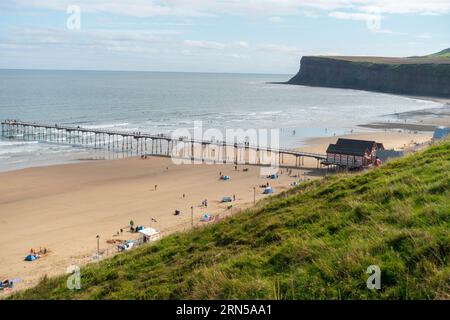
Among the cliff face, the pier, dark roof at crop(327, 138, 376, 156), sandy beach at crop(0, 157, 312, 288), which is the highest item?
the cliff face

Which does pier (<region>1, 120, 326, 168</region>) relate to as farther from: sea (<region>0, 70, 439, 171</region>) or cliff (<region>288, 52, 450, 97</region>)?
cliff (<region>288, 52, 450, 97</region>)

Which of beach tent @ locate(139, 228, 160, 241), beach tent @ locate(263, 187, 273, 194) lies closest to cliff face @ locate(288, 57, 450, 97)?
beach tent @ locate(263, 187, 273, 194)

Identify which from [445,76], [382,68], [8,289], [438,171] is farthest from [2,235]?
[382,68]

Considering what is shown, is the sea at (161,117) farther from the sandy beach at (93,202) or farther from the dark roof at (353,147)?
the dark roof at (353,147)

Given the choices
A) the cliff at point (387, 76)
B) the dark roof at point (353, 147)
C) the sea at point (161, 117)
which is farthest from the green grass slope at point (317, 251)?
the cliff at point (387, 76)

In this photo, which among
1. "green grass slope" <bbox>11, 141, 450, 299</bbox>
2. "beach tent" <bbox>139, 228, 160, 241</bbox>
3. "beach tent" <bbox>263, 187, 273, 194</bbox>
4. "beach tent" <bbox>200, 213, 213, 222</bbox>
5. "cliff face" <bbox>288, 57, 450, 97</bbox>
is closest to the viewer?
"green grass slope" <bbox>11, 141, 450, 299</bbox>

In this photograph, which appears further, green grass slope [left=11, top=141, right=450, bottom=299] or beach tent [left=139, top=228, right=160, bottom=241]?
beach tent [left=139, top=228, right=160, bottom=241]
